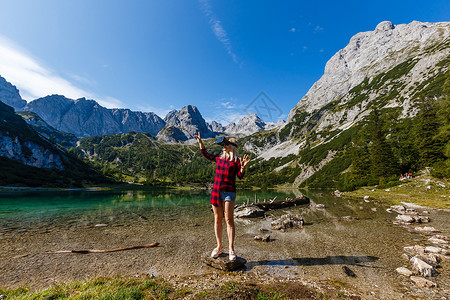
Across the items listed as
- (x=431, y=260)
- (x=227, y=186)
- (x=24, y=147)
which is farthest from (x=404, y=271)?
(x=24, y=147)

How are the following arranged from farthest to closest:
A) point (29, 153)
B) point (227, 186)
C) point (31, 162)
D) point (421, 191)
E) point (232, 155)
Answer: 1. point (29, 153)
2. point (31, 162)
3. point (421, 191)
4. point (232, 155)
5. point (227, 186)

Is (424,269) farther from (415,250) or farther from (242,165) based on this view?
(242,165)

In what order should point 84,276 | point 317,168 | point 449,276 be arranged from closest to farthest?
point 449,276 → point 84,276 → point 317,168

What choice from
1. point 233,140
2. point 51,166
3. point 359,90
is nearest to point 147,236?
point 233,140

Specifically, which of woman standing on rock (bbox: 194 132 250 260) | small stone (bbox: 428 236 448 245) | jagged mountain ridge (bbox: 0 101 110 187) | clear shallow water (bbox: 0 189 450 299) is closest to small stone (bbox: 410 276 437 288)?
clear shallow water (bbox: 0 189 450 299)

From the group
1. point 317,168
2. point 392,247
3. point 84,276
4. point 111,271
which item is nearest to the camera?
point 84,276

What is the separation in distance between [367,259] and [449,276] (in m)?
2.40

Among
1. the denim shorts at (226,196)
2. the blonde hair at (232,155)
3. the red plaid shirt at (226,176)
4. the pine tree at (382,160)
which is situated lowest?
the denim shorts at (226,196)

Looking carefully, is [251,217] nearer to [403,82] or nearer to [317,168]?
[317,168]

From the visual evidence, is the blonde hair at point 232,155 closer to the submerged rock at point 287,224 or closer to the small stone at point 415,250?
the small stone at point 415,250

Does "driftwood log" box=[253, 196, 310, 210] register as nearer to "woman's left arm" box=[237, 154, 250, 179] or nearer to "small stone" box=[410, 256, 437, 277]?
"small stone" box=[410, 256, 437, 277]

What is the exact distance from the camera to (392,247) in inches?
390

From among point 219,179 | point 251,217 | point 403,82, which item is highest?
point 403,82

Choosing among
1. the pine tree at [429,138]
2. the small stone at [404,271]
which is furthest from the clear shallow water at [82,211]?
the pine tree at [429,138]
